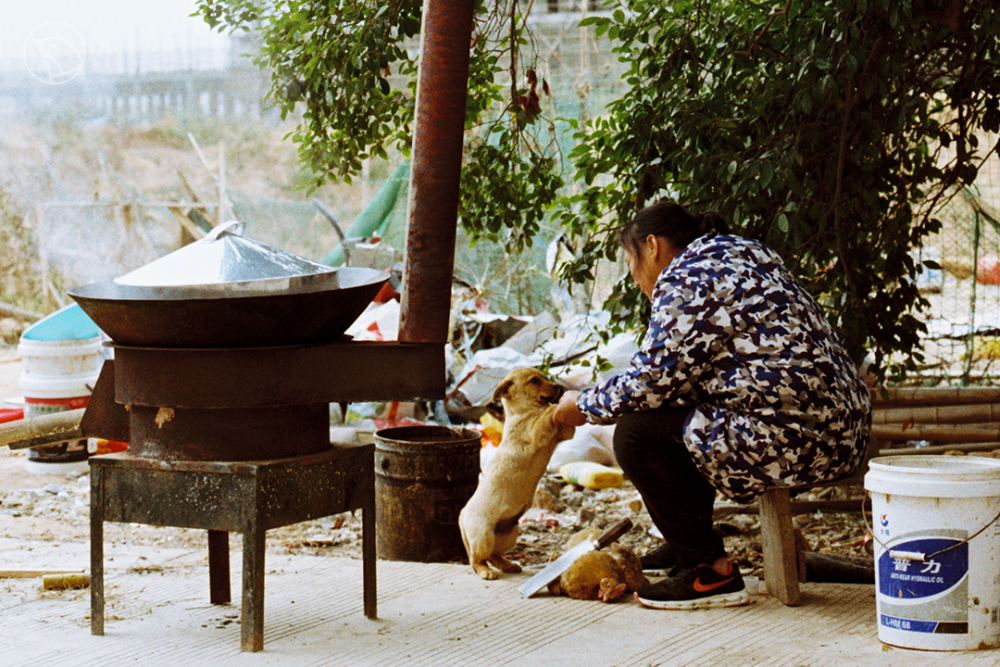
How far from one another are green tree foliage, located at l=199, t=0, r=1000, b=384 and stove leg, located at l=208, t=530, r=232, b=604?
81.9 inches

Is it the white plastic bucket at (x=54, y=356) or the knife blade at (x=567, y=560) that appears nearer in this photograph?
the knife blade at (x=567, y=560)

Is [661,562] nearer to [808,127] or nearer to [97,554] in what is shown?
[808,127]

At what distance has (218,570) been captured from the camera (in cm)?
375

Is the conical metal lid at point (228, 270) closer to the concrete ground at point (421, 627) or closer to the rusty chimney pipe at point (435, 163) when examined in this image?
the rusty chimney pipe at point (435, 163)

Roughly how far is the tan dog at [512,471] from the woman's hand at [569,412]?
41 cm

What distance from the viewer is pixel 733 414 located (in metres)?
3.25

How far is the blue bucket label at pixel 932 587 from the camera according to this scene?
2953mm

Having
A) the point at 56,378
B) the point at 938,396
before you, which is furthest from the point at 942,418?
the point at 56,378

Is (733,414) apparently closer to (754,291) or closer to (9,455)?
(754,291)

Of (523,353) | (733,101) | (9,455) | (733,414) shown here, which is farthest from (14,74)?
(733,414)

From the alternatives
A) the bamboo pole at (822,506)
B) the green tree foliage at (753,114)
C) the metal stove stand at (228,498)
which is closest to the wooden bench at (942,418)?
the bamboo pole at (822,506)

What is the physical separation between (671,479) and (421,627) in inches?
40.6

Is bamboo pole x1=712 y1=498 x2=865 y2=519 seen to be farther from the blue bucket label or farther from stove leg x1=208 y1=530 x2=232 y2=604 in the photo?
stove leg x1=208 y1=530 x2=232 y2=604

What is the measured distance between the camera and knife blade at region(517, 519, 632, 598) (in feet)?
12.5
